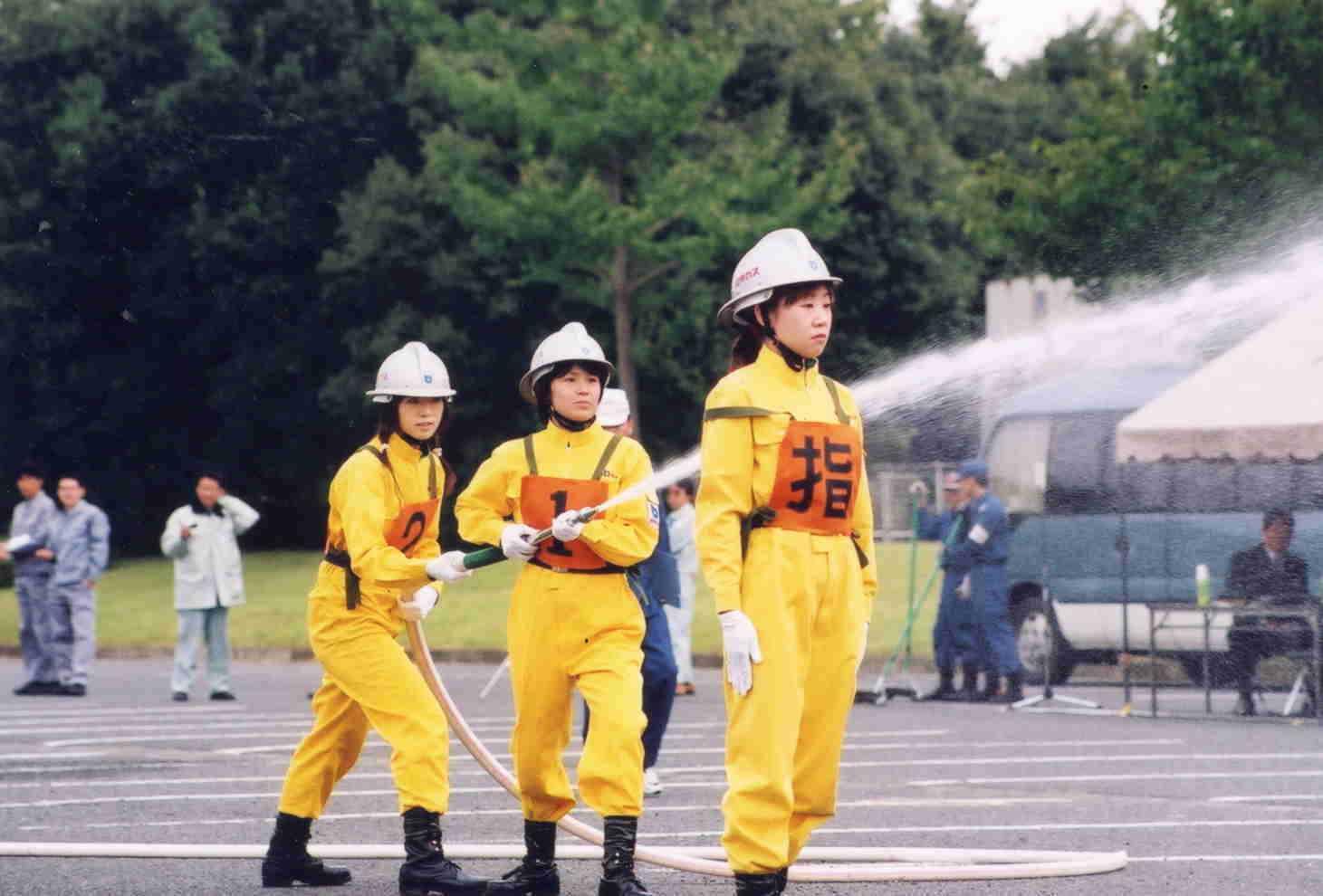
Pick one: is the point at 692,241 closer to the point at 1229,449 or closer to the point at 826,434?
the point at 1229,449

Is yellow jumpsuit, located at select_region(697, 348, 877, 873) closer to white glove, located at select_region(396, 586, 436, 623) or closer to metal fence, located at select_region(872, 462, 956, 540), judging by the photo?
white glove, located at select_region(396, 586, 436, 623)

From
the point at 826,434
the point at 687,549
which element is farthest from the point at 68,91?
the point at 826,434

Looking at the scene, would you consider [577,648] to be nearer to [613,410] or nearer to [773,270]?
[773,270]

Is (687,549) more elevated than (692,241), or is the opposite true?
(692,241)

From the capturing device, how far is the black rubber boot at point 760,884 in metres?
6.88

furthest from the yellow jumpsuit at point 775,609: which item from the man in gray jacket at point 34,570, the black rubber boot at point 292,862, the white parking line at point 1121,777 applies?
the man in gray jacket at point 34,570

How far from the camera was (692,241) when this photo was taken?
129 feet

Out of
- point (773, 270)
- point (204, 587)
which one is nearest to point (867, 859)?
point (773, 270)

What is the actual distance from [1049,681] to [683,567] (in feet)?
10.9

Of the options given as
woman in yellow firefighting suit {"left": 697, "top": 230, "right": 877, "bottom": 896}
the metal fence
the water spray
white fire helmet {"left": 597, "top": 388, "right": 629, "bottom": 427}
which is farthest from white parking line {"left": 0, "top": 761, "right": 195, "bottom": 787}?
the metal fence

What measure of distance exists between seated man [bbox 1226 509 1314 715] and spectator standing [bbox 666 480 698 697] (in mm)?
4380

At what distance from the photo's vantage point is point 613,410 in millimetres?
10711

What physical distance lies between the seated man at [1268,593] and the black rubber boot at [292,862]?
32.8 ft

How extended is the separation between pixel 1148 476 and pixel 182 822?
36.3 feet
